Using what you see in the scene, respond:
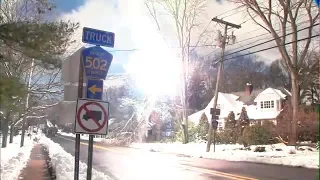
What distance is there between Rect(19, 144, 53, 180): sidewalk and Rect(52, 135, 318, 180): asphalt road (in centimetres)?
38

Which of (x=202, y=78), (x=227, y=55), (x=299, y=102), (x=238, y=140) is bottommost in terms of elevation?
(x=238, y=140)

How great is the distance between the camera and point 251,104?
137 inches

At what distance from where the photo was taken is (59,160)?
3039mm

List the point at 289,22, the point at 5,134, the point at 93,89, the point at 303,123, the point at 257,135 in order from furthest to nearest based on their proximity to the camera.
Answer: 1. the point at 289,22
2. the point at 257,135
3. the point at 303,123
4. the point at 5,134
5. the point at 93,89

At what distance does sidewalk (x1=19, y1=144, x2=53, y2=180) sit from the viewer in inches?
119

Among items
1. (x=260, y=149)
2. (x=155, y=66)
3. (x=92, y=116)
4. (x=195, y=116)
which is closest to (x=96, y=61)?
(x=92, y=116)

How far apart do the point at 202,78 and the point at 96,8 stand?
108 cm

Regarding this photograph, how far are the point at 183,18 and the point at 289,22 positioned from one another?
3.08ft

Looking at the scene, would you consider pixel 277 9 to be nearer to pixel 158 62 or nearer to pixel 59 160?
pixel 158 62

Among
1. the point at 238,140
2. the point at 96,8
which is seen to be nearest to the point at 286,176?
the point at 238,140

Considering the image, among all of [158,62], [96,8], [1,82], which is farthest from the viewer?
[158,62]

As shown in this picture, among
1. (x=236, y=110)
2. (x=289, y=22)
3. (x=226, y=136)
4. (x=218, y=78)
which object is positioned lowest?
(x=226, y=136)

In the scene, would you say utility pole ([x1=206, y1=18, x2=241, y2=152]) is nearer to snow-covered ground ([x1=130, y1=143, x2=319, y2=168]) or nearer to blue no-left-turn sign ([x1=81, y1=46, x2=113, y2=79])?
snow-covered ground ([x1=130, y1=143, x2=319, y2=168])

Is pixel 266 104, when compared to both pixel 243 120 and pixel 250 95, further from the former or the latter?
pixel 243 120
